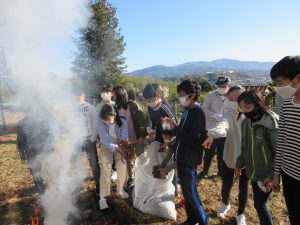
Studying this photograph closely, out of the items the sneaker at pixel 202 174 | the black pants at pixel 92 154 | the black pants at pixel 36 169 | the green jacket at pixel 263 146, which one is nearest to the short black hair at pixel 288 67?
the green jacket at pixel 263 146

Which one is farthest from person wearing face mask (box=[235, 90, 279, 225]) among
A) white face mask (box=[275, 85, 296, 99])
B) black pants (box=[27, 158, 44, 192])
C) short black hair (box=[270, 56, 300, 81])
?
black pants (box=[27, 158, 44, 192])

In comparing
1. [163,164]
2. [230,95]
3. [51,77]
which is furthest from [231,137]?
[51,77]

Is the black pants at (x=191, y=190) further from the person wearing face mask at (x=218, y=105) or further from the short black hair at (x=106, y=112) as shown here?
the person wearing face mask at (x=218, y=105)

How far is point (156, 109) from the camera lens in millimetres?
4730

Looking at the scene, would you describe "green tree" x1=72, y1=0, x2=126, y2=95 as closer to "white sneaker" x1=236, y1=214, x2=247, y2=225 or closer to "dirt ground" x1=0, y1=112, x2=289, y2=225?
"dirt ground" x1=0, y1=112, x2=289, y2=225

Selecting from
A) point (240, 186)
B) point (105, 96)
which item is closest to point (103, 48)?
point (105, 96)

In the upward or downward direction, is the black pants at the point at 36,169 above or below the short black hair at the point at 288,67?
below

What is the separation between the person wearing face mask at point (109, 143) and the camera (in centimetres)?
475

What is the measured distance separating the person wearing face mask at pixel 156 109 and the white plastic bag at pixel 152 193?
0.51m

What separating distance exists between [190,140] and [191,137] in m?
0.04

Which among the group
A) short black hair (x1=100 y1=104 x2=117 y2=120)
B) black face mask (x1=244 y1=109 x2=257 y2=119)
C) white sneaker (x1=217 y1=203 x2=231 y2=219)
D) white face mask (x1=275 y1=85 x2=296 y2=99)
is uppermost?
white face mask (x1=275 y1=85 x2=296 y2=99)

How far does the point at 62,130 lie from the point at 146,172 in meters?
Answer: 1.65

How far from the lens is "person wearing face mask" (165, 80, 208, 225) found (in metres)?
3.73

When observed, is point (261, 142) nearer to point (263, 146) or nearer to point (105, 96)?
point (263, 146)
